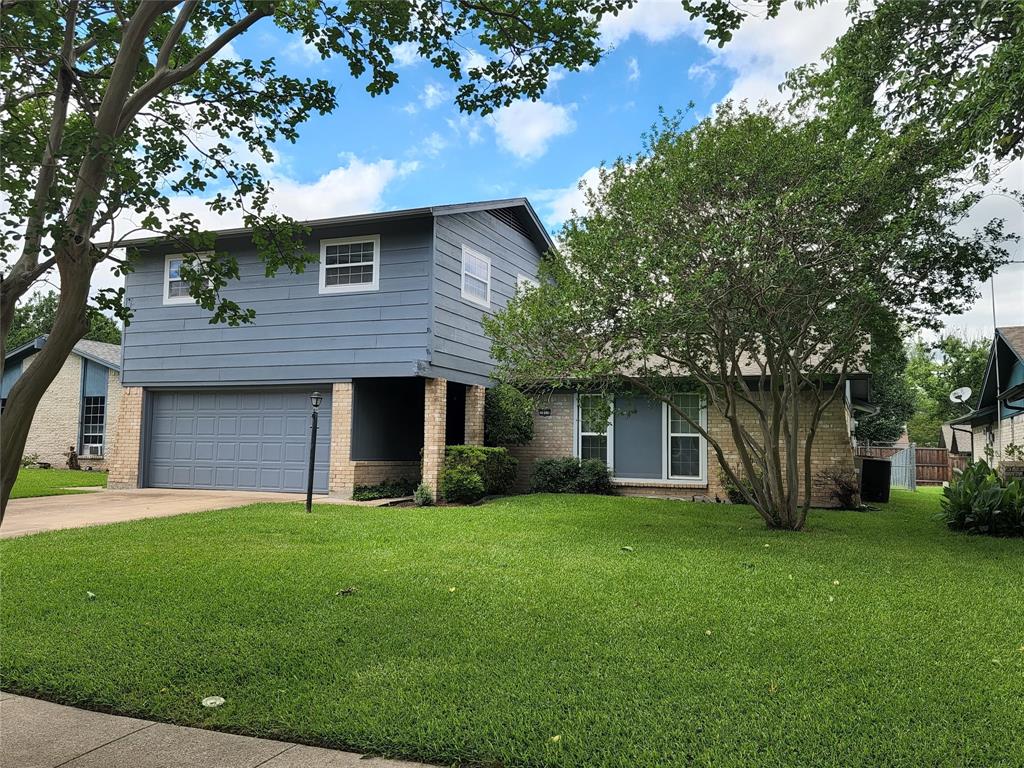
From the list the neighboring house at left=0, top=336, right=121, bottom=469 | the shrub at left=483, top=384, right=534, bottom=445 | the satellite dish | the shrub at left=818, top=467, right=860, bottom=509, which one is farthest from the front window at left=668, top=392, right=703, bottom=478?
the neighboring house at left=0, top=336, right=121, bottom=469

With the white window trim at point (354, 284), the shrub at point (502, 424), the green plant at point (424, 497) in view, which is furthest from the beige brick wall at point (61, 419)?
the green plant at point (424, 497)

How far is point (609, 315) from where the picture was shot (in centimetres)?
846

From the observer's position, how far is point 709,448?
1370 cm

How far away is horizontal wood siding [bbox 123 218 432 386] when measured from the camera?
12.4 meters

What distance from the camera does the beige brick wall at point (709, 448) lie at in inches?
512

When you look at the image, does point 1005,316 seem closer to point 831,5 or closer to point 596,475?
point 596,475

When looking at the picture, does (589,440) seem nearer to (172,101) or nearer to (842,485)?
(842,485)

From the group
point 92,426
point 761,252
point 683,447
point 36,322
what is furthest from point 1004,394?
point 36,322

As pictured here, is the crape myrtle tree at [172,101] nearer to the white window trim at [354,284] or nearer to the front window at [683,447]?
the white window trim at [354,284]

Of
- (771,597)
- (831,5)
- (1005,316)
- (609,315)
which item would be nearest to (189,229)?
(771,597)

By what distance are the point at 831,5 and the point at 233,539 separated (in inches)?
378

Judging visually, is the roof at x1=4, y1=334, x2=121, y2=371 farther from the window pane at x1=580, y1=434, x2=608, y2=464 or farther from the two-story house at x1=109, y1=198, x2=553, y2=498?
the window pane at x1=580, y1=434, x2=608, y2=464

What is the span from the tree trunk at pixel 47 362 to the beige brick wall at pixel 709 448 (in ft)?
29.5

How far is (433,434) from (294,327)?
3544 millimetres
